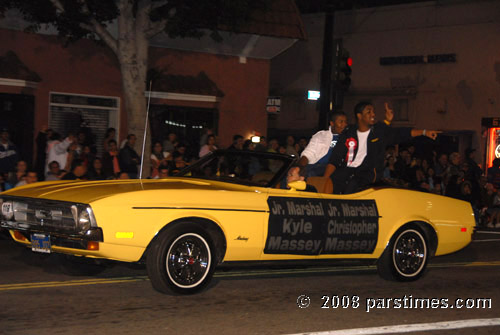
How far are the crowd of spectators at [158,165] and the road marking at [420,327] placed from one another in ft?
15.5

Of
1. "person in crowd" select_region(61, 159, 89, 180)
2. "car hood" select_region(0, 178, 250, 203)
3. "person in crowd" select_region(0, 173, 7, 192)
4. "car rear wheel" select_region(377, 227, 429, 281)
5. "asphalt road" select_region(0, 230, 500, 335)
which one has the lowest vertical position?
"asphalt road" select_region(0, 230, 500, 335)

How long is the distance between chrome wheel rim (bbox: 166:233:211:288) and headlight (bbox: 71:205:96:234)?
772mm

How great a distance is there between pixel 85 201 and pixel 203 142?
1176cm

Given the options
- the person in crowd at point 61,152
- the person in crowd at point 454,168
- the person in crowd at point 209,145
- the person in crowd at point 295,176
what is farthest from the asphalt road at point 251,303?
the person in crowd at point 454,168

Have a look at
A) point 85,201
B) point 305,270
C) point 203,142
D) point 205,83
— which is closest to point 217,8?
point 203,142

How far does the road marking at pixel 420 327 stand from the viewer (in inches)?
253

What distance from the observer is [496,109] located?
34.2 meters

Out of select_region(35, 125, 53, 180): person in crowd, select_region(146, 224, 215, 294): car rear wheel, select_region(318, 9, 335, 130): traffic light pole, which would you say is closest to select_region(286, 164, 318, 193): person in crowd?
select_region(146, 224, 215, 294): car rear wheel

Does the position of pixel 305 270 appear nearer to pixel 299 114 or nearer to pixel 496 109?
pixel 496 109

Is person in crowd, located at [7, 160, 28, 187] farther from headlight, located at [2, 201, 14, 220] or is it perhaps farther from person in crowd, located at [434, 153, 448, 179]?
person in crowd, located at [434, 153, 448, 179]

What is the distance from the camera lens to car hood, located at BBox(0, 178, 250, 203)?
7.52 meters

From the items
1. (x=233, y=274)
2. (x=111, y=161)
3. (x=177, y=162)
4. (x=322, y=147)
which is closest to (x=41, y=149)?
(x=111, y=161)

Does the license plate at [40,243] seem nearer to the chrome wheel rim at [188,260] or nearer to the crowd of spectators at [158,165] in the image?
the chrome wheel rim at [188,260]

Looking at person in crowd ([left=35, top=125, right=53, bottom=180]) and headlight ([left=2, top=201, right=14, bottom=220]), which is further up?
person in crowd ([left=35, top=125, right=53, bottom=180])
